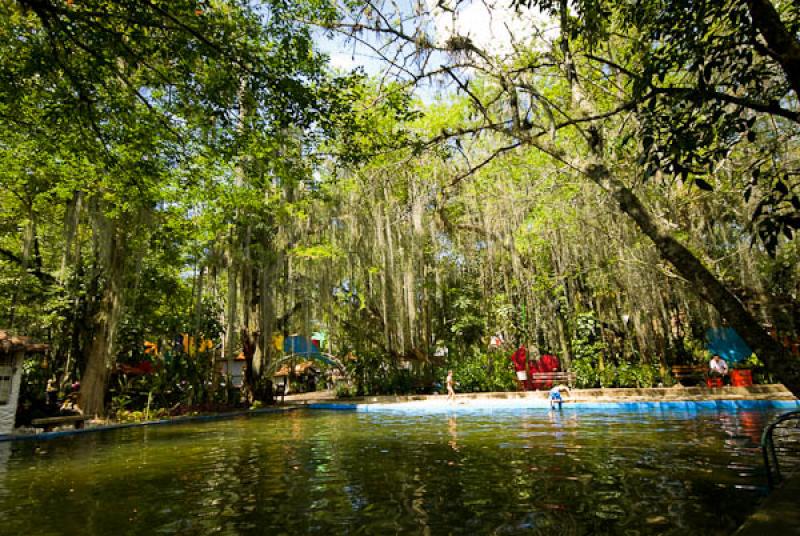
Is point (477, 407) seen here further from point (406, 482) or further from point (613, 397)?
point (406, 482)

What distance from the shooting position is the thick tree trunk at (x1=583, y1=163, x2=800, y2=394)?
3.74 meters

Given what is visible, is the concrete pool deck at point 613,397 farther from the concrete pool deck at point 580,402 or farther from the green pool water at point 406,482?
the green pool water at point 406,482

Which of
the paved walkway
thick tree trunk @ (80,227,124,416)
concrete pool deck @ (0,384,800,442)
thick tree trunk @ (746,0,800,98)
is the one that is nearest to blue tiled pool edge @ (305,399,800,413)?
concrete pool deck @ (0,384,800,442)

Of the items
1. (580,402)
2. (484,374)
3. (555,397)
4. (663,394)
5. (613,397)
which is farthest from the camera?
(484,374)

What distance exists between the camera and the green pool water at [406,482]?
135 inches

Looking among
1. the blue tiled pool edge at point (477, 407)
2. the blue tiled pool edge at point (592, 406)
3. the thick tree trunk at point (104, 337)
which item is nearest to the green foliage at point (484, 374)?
the blue tiled pool edge at point (477, 407)

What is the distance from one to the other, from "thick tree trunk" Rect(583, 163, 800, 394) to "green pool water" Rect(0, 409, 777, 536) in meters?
1.03

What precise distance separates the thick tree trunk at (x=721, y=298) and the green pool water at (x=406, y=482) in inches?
40.7

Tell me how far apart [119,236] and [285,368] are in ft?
50.3

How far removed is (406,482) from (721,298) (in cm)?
327

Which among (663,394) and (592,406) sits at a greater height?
(663,394)

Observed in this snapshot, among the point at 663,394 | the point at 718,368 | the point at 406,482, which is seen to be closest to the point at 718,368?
the point at 718,368

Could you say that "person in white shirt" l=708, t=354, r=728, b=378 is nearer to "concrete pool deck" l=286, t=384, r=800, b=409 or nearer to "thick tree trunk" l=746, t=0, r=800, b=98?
"concrete pool deck" l=286, t=384, r=800, b=409

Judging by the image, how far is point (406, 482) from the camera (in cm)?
471
